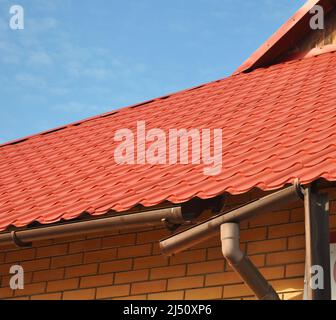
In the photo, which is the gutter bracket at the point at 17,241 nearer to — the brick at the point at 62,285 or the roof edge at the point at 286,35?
the brick at the point at 62,285

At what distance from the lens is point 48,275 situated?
7.19 m

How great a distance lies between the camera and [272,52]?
10.3 m

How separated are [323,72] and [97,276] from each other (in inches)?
137

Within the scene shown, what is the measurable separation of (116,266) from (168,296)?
0.61 m

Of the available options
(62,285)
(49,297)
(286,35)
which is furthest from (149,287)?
(286,35)

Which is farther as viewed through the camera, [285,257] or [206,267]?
[206,267]

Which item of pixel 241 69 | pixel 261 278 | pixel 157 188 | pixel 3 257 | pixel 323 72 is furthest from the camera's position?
pixel 241 69

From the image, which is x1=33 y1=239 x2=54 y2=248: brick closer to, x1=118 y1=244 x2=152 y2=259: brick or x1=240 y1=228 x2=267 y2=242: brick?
x1=118 y1=244 x2=152 y2=259: brick

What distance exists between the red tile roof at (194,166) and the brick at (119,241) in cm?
38

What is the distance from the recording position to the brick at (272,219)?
609cm

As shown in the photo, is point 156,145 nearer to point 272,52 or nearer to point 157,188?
point 157,188

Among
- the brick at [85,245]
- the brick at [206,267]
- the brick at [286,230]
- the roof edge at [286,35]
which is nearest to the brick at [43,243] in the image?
the brick at [85,245]

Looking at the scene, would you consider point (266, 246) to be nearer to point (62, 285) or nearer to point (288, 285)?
point (288, 285)
